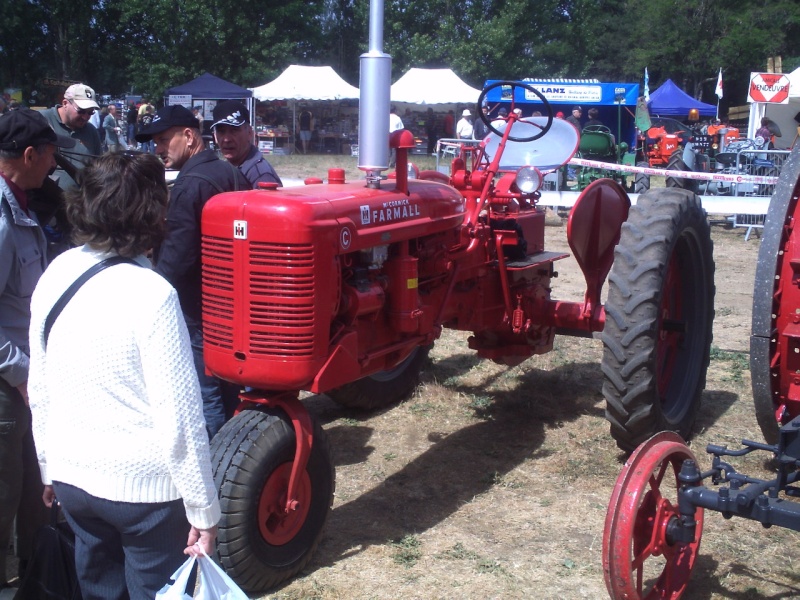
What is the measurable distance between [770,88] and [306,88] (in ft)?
45.5

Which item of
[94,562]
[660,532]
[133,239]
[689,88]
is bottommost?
[660,532]

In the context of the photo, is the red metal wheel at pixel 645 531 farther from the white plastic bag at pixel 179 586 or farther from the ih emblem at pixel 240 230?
the ih emblem at pixel 240 230

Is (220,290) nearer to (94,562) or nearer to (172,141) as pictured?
(172,141)

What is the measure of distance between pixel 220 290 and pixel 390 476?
1.54m

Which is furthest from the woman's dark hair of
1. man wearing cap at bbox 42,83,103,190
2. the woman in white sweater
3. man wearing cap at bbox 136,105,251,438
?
man wearing cap at bbox 42,83,103,190

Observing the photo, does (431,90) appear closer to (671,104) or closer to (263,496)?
(671,104)

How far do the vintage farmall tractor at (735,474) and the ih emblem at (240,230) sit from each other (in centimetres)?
160

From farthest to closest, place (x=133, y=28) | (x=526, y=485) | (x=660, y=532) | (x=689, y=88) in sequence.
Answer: (x=689, y=88) < (x=133, y=28) < (x=526, y=485) < (x=660, y=532)

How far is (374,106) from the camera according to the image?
3.81 m

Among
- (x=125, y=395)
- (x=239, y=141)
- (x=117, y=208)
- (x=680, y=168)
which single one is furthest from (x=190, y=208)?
(x=680, y=168)

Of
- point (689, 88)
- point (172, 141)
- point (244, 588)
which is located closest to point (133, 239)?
point (244, 588)

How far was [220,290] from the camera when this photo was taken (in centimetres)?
354

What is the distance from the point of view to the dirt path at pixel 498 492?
3.57 m

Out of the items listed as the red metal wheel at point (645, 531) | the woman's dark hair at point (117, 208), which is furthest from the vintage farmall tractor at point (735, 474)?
the woman's dark hair at point (117, 208)
